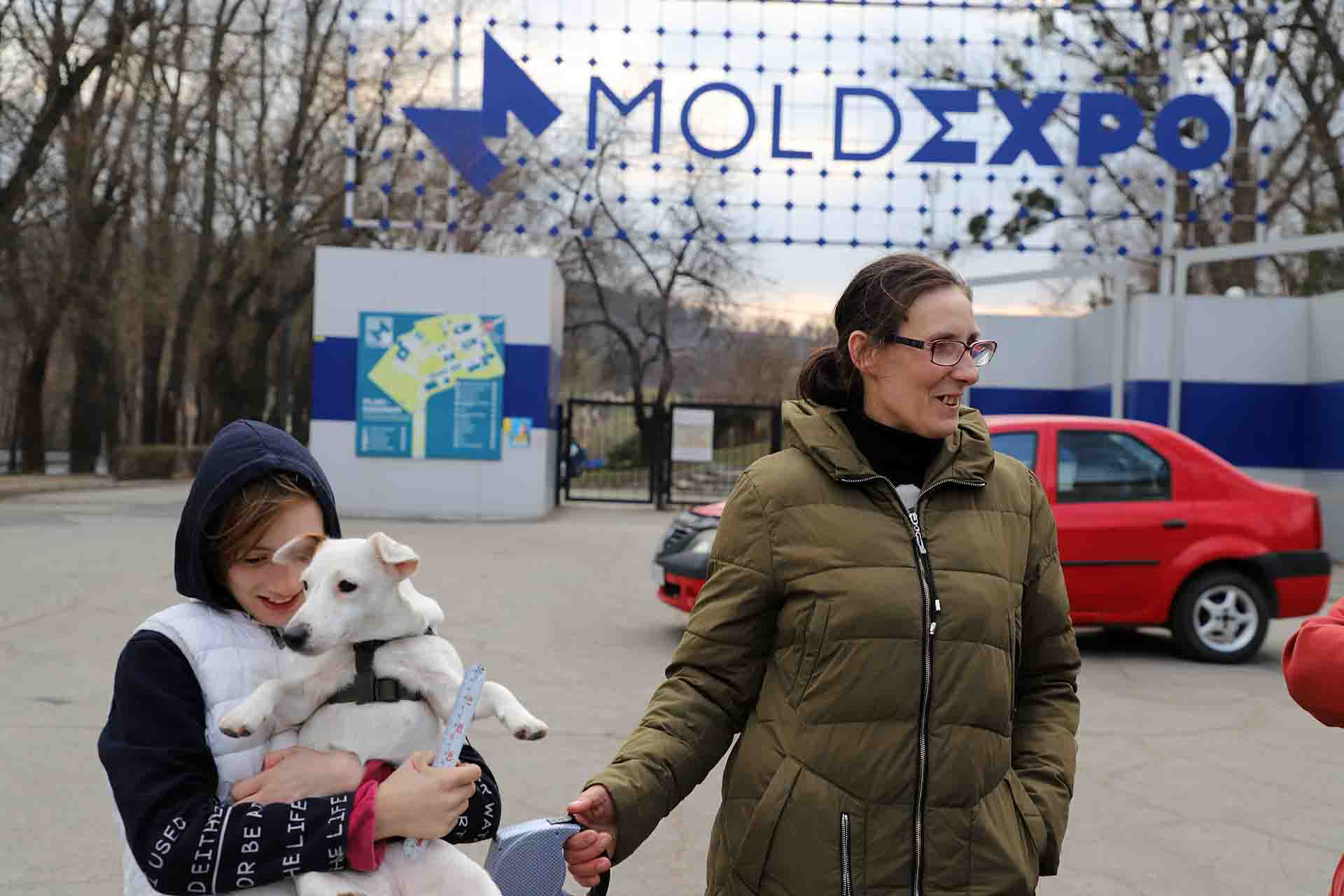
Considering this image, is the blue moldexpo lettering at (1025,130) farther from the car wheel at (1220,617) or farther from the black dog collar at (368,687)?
the black dog collar at (368,687)

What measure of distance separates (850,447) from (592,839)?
821 mm

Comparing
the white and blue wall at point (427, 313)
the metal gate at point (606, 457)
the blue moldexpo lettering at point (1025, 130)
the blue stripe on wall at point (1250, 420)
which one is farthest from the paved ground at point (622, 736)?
the metal gate at point (606, 457)

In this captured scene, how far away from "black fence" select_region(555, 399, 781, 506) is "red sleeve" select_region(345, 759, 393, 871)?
23557mm

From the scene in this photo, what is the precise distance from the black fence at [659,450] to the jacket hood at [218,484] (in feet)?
76.6

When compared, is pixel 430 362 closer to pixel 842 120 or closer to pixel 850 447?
pixel 842 120

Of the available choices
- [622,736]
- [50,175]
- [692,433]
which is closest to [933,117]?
[692,433]

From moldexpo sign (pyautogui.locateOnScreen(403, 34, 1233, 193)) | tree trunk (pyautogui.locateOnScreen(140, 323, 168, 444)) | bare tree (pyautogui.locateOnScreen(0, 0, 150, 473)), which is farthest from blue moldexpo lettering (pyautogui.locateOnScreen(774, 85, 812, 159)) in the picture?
tree trunk (pyautogui.locateOnScreen(140, 323, 168, 444))

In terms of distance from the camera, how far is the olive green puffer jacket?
2268 millimetres

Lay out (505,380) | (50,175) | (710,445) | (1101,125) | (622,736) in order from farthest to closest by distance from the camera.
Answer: (50,175)
(710,445)
(505,380)
(1101,125)
(622,736)

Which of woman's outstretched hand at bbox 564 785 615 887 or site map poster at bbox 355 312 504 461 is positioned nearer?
woman's outstretched hand at bbox 564 785 615 887

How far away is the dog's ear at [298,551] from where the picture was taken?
207 centimetres

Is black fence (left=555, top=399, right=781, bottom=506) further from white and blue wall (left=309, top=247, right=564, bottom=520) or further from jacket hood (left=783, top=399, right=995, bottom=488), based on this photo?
jacket hood (left=783, top=399, right=995, bottom=488)

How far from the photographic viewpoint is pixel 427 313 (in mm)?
21141

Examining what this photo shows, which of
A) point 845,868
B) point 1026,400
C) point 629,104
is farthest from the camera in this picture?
point 1026,400
